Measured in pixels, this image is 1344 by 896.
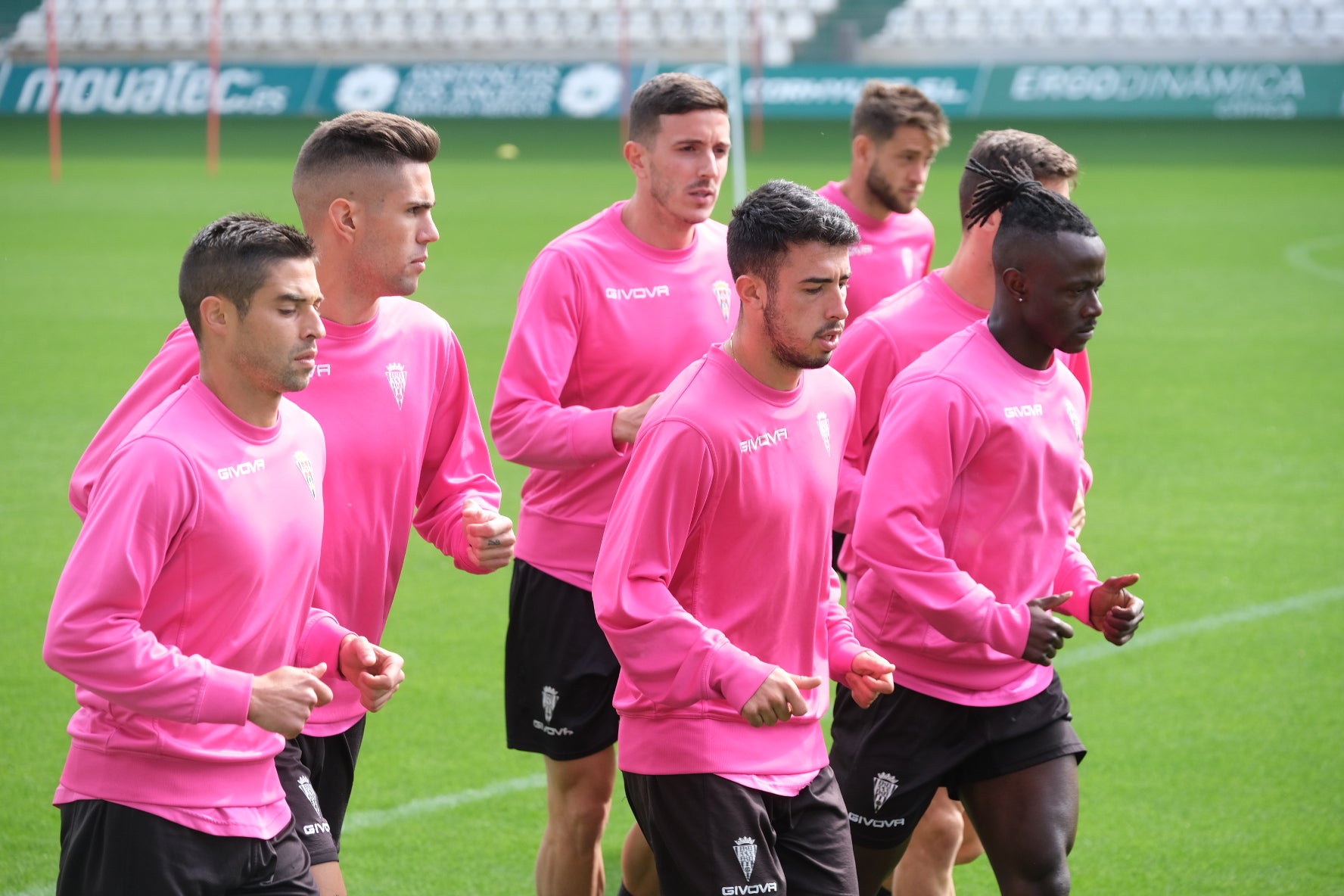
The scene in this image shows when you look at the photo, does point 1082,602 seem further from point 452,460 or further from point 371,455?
point 371,455

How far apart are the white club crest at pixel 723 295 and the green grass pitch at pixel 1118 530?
206cm

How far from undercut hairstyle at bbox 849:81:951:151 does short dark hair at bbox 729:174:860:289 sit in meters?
2.85

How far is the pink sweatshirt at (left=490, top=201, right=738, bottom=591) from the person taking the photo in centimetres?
513

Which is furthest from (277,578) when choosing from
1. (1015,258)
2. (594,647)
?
(1015,258)

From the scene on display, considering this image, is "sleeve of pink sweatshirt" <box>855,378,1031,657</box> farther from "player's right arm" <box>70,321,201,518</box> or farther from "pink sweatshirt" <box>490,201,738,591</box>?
"player's right arm" <box>70,321,201,518</box>

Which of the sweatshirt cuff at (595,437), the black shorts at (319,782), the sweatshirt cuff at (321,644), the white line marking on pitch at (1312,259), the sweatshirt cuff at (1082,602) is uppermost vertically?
the sweatshirt cuff at (595,437)

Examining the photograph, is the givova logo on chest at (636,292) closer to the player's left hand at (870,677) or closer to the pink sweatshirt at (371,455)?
the pink sweatshirt at (371,455)

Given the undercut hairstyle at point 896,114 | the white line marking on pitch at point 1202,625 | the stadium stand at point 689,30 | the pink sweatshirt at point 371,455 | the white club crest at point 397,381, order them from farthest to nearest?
1. the stadium stand at point 689,30
2. the white line marking on pitch at point 1202,625
3. the undercut hairstyle at point 896,114
4. the white club crest at point 397,381
5. the pink sweatshirt at point 371,455

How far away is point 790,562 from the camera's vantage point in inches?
155

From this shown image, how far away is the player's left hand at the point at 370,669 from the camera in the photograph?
12.5ft

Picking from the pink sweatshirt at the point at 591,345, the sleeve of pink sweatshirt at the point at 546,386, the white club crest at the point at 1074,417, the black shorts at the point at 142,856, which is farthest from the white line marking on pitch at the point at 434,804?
the white club crest at the point at 1074,417

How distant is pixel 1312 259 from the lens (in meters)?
19.4

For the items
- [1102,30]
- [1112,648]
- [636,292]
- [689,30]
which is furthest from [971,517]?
[689,30]

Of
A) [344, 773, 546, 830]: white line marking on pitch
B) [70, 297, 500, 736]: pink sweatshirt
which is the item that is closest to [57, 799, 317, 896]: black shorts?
[70, 297, 500, 736]: pink sweatshirt
